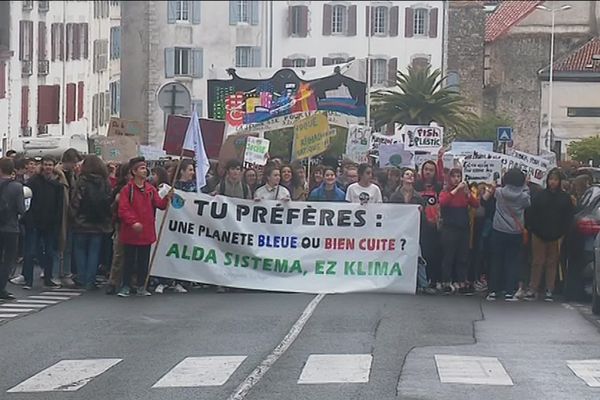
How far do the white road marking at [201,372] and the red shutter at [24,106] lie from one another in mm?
41104

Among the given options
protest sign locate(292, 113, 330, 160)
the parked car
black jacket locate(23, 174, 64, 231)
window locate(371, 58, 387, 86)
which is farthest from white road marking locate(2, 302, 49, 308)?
window locate(371, 58, 387, 86)

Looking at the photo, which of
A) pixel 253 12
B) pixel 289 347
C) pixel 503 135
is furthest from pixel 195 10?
pixel 289 347

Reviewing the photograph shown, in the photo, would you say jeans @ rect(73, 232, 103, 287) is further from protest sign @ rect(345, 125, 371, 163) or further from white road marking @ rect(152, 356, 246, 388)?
protest sign @ rect(345, 125, 371, 163)

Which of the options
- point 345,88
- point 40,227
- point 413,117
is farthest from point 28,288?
point 413,117

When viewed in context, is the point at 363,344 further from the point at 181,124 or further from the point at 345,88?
the point at 345,88

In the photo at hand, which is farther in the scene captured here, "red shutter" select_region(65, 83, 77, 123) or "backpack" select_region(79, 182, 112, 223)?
"red shutter" select_region(65, 83, 77, 123)

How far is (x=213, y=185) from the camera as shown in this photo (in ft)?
69.6

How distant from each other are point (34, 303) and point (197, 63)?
208 feet

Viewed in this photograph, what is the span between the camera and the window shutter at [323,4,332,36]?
8203 cm

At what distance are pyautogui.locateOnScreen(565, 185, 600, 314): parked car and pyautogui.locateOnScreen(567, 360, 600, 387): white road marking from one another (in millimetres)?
5989

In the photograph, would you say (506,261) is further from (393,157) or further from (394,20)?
(394,20)

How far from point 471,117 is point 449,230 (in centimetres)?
4551

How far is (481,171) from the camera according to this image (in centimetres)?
2142

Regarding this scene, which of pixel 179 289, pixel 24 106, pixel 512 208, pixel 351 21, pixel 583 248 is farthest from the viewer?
pixel 351 21
